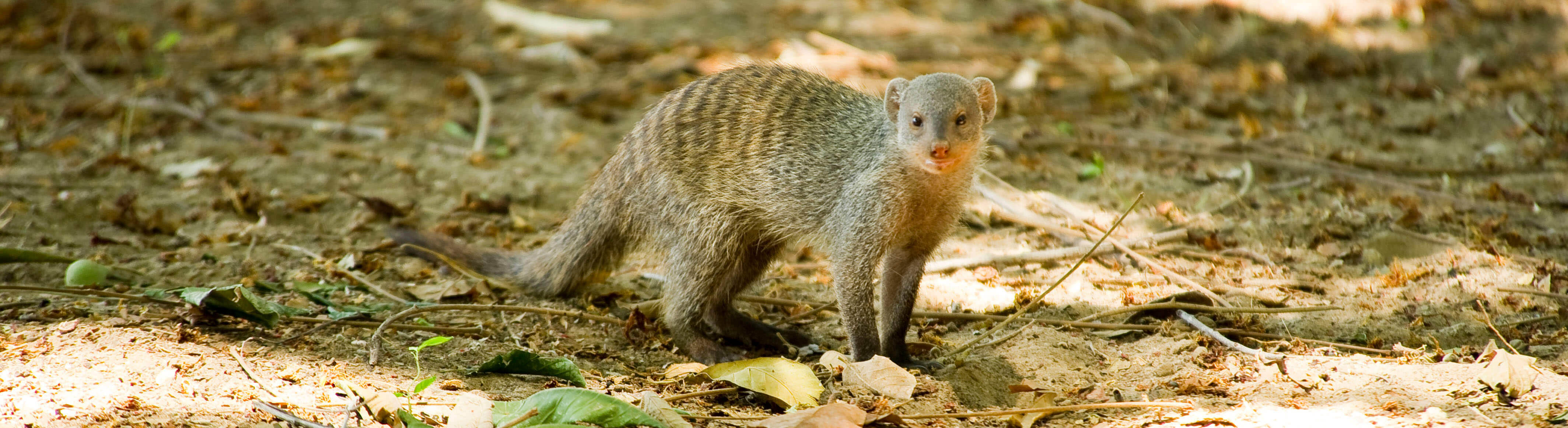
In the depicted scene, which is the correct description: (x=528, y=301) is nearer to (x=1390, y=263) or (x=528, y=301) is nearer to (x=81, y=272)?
(x=81, y=272)

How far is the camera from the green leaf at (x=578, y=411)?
8.79ft

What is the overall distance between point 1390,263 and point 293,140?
207 inches

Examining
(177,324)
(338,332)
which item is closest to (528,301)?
(338,332)

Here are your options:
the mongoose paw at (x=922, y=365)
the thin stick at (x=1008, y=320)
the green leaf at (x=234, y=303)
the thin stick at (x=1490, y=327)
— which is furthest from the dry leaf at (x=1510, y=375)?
the green leaf at (x=234, y=303)

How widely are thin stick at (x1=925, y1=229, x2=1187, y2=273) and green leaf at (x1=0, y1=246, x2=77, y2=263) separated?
10.1 ft

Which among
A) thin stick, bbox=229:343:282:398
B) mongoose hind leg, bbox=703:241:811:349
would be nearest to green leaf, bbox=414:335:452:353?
thin stick, bbox=229:343:282:398

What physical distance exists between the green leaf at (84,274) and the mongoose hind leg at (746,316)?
6.61 feet

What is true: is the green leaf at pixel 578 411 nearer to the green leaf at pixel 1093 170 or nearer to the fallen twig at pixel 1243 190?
the fallen twig at pixel 1243 190

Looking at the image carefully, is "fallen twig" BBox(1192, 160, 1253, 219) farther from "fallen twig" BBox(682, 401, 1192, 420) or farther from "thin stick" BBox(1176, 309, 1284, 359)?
"fallen twig" BBox(682, 401, 1192, 420)

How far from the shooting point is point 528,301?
4250mm

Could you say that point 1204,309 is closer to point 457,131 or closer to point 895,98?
point 895,98

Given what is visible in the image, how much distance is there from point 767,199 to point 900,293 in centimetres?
55

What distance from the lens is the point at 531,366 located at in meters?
3.30

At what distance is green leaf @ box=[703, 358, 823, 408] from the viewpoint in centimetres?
321
